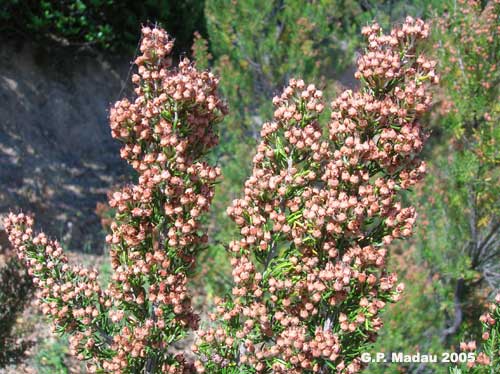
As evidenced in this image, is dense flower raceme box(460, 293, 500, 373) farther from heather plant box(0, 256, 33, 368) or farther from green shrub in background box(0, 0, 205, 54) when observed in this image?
green shrub in background box(0, 0, 205, 54)

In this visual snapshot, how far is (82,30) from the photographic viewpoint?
10.2 metres

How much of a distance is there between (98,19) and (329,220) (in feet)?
29.9

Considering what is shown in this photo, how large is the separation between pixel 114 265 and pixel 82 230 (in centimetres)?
658

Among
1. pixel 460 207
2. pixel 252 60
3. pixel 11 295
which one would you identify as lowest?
pixel 11 295

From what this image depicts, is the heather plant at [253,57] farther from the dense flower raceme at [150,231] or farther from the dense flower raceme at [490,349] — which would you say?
the dense flower raceme at [490,349]

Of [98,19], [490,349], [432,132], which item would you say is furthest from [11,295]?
[98,19]

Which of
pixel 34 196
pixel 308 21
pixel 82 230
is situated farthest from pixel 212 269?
pixel 308 21

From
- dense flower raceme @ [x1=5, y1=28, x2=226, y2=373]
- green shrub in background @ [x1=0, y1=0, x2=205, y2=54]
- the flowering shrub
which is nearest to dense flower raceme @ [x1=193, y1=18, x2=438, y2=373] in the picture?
the flowering shrub

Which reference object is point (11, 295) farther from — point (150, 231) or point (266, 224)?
point (266, 224)

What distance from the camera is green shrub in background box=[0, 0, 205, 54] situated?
9516 millimetres

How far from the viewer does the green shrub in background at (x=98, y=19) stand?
952cm

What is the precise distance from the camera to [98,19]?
10.4 m

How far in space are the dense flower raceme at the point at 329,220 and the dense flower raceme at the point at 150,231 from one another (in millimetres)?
232

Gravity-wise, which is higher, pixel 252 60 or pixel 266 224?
pixel 252 60
